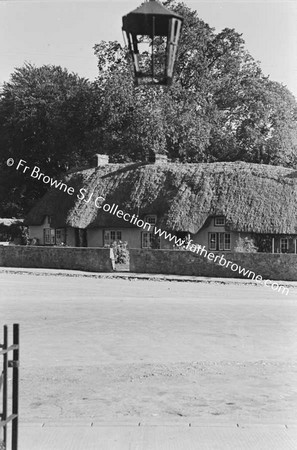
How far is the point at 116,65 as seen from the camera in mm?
53000

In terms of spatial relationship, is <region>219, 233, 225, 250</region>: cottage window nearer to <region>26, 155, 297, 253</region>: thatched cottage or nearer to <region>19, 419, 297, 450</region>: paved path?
<region>26, 155, 297, 253</region>: thatched cottage

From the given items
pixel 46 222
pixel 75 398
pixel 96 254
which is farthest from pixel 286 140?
pixel 75 398

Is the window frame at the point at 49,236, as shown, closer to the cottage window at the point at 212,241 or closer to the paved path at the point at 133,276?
the paved path at the point at 133,276

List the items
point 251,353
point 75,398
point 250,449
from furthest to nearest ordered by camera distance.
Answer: point 251,353
point 75,398
point 250,449

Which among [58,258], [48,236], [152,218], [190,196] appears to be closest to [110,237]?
[152,218]

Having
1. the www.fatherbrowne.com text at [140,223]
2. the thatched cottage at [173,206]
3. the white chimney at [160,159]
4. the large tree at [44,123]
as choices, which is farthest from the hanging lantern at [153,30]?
the large tree at [44,123]

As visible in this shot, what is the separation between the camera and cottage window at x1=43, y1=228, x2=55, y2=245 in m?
50.5

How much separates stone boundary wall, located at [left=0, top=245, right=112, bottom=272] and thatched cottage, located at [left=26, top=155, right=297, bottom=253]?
7.23 m

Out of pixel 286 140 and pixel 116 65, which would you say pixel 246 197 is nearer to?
pixel 286 140

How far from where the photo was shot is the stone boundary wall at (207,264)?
102ft

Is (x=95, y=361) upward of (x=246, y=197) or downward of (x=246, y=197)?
downward

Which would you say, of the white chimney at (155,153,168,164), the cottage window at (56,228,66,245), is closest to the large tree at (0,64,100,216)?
the white chimney at (155,153,168,164)

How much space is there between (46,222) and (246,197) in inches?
676

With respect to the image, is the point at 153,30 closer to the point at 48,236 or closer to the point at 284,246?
the point at 284,246
